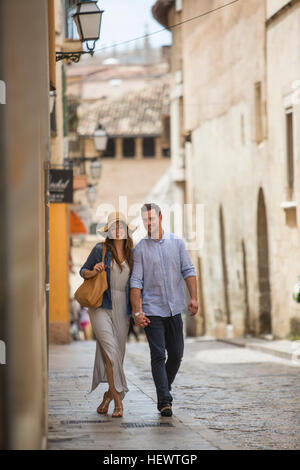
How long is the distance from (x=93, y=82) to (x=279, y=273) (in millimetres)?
47609

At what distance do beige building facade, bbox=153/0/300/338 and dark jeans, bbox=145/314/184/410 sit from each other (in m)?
10.6

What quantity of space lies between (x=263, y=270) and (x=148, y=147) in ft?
103

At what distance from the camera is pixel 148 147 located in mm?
54312

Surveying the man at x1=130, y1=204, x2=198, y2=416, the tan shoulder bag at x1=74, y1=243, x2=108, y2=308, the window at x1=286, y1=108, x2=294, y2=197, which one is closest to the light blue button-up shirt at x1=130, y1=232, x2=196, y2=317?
the man at x1=130, y1=204, x2=198, y2=416

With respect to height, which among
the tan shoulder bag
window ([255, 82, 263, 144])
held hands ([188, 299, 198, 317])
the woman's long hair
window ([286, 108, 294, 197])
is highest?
window ([255, 82, 263, 144])

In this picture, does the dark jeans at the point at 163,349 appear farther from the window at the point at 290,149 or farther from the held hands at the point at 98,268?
the window at the point at 290,149

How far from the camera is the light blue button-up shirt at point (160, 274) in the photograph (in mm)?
9336

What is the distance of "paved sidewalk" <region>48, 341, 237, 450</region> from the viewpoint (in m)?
7.54

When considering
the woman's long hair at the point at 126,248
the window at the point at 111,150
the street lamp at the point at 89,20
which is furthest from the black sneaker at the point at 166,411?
the window at the point at 111,150

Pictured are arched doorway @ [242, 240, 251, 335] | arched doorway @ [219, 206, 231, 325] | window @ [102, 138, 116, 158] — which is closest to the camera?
arched doorway @ [242, 240, 251, 335]

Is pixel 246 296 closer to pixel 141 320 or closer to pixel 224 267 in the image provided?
pixel 224 267

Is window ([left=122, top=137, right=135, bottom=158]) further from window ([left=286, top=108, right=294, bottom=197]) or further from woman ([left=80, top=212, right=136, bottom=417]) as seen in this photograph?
woman ([left=80, top=212, right=136, bottom=417])

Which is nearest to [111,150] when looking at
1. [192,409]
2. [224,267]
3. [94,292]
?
[224,267]
